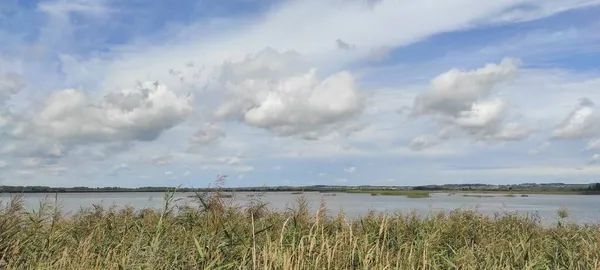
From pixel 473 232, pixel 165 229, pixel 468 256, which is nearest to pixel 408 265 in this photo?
pixel 468 256

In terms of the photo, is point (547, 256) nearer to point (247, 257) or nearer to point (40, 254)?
point (247, 257)

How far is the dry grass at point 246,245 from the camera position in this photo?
5468 millimetres

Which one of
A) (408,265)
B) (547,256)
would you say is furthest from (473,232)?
(408,265)

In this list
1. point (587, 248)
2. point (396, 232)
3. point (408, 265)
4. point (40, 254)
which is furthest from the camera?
point (396, 232)

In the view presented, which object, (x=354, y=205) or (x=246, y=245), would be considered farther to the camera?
(x=354, y=205)

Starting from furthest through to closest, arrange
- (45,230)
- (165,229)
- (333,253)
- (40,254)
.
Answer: (165,229), (45,230), (40,254), (333,253)

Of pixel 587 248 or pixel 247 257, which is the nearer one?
pixel 247 257

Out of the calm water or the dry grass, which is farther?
the calm water

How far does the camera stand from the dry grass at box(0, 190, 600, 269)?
5.47 m

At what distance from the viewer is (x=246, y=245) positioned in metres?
6.10

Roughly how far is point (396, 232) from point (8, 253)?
22.4 feet

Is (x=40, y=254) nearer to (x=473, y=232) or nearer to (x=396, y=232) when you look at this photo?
(x=396, y=232)

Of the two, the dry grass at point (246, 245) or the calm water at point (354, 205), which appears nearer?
the dry grass at point (246, 245)

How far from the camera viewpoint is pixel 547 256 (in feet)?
25.7
